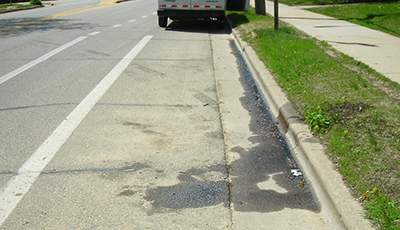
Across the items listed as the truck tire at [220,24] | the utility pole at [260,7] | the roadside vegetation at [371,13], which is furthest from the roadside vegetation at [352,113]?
the utility pole at [260,7]

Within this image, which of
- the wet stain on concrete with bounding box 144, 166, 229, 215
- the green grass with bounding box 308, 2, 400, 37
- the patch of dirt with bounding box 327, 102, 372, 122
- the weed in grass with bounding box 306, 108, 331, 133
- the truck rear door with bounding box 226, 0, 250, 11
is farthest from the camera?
the truck rear door with bounding box 226, 0, 250, 11

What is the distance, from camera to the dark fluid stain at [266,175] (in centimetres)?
404

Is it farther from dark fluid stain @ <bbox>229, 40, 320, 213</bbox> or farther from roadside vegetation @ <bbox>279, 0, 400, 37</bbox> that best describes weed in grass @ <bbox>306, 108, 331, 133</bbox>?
roadside vegetation @ <bbox>279, 0, 400, 37</bbox>

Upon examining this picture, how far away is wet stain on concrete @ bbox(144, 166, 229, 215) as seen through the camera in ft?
13.1

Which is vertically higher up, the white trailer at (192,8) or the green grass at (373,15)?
the white trailer at (192,8)

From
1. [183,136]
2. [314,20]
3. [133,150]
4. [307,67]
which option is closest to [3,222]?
[133,150]

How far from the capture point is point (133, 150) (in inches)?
205

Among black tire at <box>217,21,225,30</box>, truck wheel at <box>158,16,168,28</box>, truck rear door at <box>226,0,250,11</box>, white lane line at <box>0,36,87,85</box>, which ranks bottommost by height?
white lane line at <box>0,36,87,85</box>

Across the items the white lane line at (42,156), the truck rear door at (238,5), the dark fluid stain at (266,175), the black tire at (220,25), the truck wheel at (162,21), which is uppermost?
the truck rear door at (238,5)

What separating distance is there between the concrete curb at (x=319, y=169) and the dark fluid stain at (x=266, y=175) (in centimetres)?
10

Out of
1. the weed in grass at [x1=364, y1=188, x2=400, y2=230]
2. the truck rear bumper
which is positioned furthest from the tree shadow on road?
the weed in grass at [x1=364, y1=188, x2=400, y2=230]

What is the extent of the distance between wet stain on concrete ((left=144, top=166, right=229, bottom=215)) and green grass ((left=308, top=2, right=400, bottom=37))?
1038 cm

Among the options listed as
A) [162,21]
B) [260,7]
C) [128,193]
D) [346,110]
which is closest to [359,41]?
[346,110]

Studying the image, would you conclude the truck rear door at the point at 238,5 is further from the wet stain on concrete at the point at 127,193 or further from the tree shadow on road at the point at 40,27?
the wet stain on concrete at the point at 127,193
